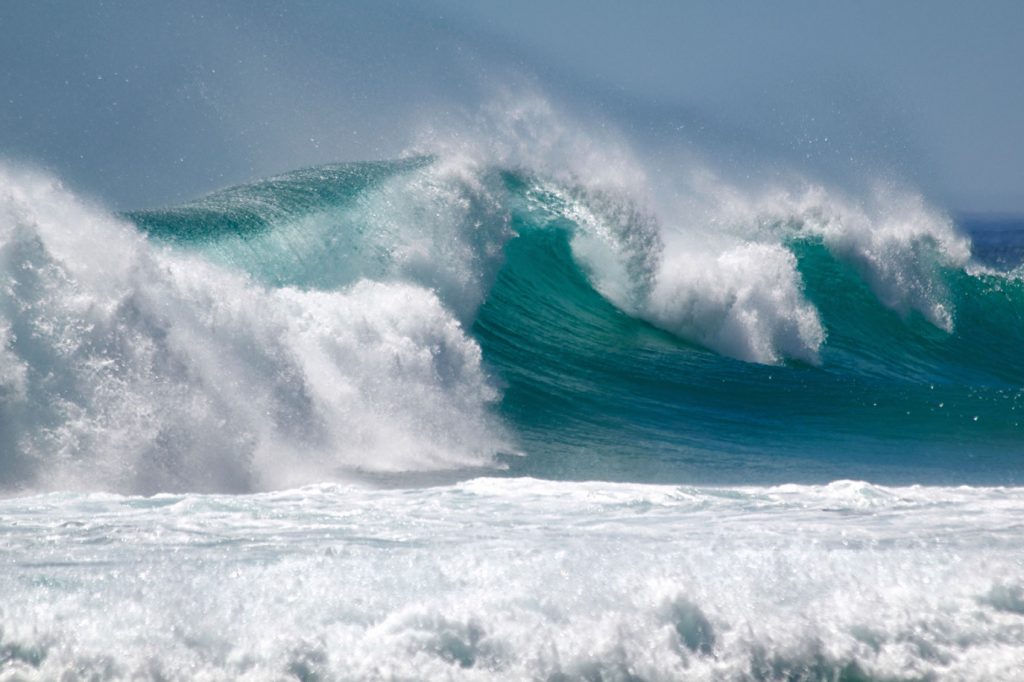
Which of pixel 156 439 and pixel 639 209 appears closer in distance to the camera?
pixel 156 439

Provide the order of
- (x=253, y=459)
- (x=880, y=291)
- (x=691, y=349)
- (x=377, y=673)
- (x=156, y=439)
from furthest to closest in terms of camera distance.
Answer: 1. (x=880, y=291)
2. (x=691, y=349)
3. (x=253, y=459)
4. (x=156, y=439)
5. (x=377, y=673)

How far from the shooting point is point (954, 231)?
1752 centimetres

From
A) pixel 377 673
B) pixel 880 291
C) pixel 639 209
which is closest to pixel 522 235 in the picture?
pixel 639 209

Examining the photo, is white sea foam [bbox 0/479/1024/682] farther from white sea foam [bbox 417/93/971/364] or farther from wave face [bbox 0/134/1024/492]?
white sea foam [bbox 417/93/971/364]

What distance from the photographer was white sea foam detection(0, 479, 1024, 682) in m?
3.49

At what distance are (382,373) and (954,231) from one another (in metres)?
12.7

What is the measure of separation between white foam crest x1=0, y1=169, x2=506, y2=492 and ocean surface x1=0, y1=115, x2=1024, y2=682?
3 centimetres

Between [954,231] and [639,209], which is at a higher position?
[954,231]

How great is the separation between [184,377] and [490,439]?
2.61 meters

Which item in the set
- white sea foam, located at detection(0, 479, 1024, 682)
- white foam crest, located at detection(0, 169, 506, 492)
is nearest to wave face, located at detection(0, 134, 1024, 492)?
white foam crest, located at detection(0, 169, 506, 492)

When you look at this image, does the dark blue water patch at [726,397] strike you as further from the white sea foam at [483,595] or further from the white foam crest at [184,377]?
the white sea foam at [483,595]

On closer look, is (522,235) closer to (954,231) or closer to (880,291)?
(880,291)

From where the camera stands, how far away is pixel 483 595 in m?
3.86

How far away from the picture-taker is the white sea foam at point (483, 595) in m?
3.49
